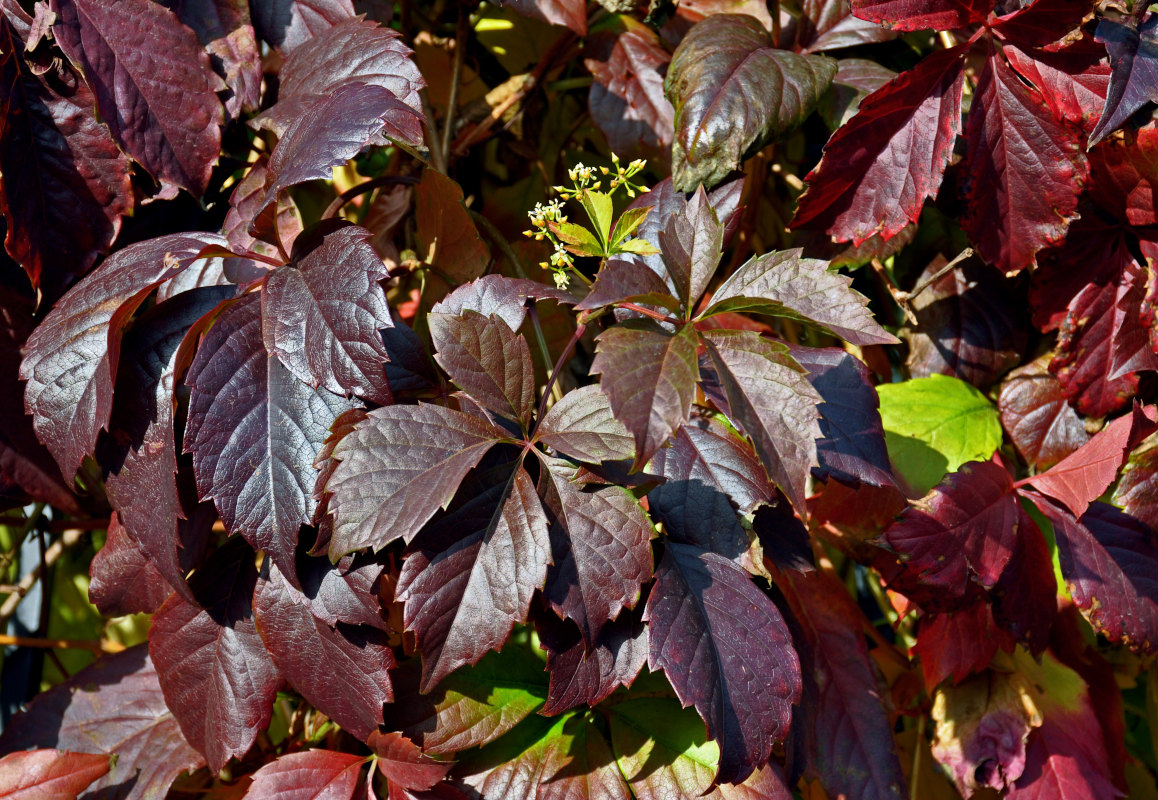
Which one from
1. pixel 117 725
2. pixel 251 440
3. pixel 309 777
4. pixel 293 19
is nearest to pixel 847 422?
pixel 251 440

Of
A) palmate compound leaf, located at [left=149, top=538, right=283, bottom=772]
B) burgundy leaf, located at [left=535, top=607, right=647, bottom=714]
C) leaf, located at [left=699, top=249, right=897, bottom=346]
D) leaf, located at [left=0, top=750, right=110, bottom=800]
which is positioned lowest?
leaf, located at [left=0, top=750, right=110, bottom=800]

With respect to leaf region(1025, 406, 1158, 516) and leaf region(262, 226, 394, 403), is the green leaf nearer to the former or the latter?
leaf region(1025, 406, 1158, 516)

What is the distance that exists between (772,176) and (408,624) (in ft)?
2.62

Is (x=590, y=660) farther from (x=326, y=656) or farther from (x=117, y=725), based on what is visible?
(x=117, y=725)

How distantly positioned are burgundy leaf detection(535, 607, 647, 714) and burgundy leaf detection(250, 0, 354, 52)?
66cm

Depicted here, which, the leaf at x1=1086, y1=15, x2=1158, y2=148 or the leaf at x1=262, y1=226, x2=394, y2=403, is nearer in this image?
the leaf at x1=262, y1=226, x2=394, y2=403

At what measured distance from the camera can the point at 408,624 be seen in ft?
2.06

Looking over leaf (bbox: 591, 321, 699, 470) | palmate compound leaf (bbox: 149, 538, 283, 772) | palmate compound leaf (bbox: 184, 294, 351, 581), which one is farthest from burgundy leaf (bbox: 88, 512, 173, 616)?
leaf (bbox: 591, 321, 699, 470)

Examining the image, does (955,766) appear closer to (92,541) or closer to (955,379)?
(955,379)

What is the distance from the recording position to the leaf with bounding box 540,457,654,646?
63 cm

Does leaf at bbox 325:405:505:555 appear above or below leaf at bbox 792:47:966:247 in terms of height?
below

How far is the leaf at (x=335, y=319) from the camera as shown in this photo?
0.64 m

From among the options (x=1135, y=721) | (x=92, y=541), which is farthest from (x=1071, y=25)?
(x=92, y=541)

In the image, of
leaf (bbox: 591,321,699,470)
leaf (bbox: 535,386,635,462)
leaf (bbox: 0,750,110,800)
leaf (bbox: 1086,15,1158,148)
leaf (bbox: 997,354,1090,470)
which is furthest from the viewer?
leaf (bbox: 997,354,1090,470)
